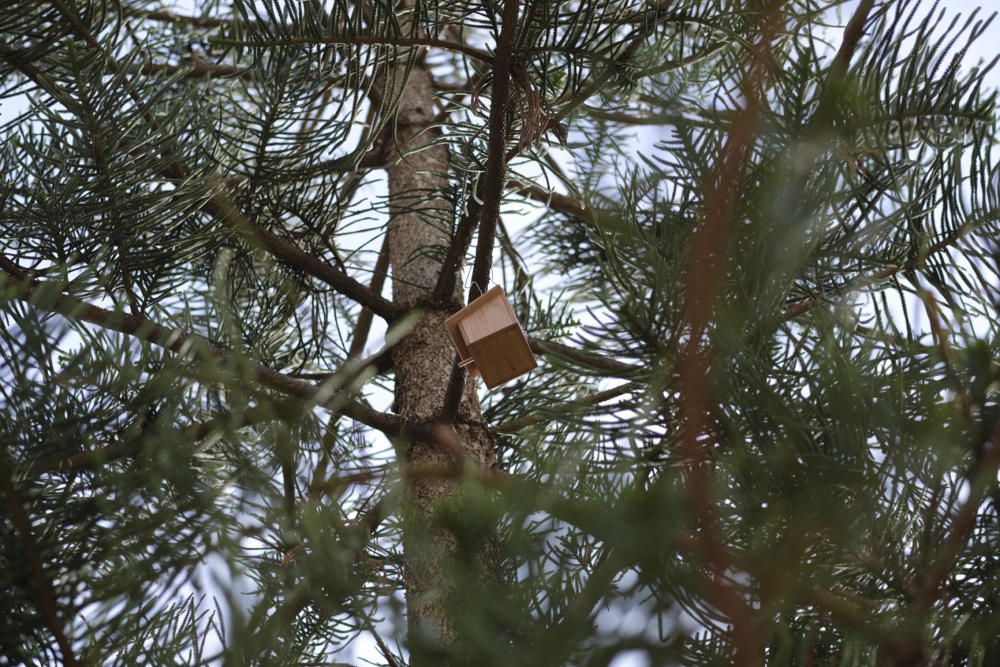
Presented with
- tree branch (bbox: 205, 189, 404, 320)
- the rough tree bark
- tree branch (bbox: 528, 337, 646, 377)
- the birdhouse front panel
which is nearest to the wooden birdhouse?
the birdhouse front panel

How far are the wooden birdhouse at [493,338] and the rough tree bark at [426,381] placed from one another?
14cm

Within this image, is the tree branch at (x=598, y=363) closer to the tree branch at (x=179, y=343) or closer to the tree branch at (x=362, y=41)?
the tree branch at (x=179, y=343)

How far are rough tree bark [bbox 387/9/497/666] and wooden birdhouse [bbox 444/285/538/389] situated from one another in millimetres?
136

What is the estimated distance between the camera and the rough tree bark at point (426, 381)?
3.87 feet

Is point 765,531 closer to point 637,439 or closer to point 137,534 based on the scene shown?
point 637,439

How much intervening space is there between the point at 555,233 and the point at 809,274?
116 cm

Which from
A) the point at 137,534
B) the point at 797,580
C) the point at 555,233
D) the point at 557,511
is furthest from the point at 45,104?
the point at 555,233

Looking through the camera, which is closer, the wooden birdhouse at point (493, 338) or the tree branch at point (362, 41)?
the tree branch at point (362, 41)

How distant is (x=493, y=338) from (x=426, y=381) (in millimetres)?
356

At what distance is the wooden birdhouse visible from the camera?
1.25 m

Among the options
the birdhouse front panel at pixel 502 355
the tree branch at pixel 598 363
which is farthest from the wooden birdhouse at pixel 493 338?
the tree branch at pixel 598 363

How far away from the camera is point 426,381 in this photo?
5.20 ft

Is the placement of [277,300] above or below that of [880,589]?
above

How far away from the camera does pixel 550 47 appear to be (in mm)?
1158
